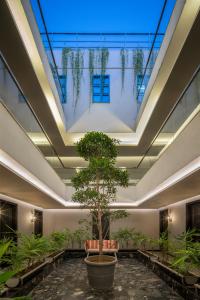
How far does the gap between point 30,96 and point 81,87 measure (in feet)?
16.8

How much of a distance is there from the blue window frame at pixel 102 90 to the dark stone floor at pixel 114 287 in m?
7.10

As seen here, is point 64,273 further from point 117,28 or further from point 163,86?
point 117,28

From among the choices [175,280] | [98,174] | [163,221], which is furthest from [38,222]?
[175,280]

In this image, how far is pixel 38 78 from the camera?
8.48 meters

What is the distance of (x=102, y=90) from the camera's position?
14688mm

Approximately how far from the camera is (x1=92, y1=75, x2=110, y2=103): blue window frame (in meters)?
14.6

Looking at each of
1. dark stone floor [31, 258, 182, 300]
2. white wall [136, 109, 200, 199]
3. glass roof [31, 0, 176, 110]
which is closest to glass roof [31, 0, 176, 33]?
glass roof [31, 0, 176, 110]

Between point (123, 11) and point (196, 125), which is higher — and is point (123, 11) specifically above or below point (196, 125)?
above

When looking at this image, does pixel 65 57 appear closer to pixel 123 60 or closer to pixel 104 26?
pixel 104 26

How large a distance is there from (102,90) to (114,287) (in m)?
8.10

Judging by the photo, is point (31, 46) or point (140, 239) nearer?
point (31, 46)

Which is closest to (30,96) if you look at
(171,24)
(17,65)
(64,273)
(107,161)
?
(17,65)

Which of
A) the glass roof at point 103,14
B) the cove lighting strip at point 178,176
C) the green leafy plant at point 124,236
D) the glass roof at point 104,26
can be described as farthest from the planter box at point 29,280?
the glass roof at point 103,14

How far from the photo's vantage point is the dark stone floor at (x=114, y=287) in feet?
28.8
